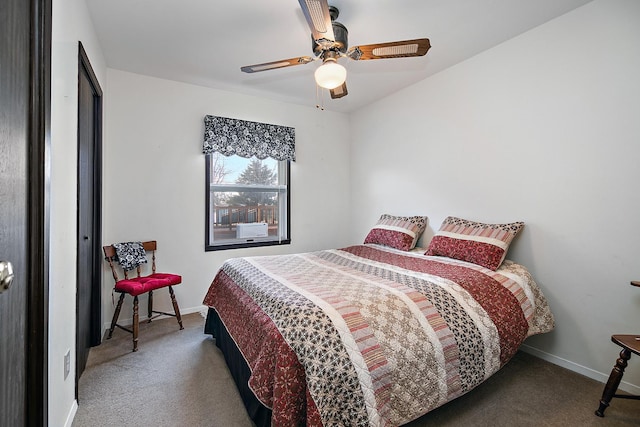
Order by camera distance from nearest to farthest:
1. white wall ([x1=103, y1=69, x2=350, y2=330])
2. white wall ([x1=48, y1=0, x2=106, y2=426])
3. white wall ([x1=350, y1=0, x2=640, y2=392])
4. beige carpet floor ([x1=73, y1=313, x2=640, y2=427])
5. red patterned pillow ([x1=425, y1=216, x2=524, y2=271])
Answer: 1. white wall ([x1=48, y1=0, x2=106, y2=426])
2. beige carpet floor ([x1=73, y1=313, x2=640, y2=427])
3. white wall ([x1=350, y1=0, x2=640, y2=392])
4. red patterned pillow ([x1=425, y1=216, x2=524, y2=271])
5. white wall ([x1=103, y1=69, x2=350, y2=330])

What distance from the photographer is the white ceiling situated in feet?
6.75

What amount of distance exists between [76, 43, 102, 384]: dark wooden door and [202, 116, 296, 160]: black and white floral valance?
1042 mm

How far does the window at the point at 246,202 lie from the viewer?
3564 millimetres

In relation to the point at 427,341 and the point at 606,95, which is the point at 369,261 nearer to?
the point at 427,341

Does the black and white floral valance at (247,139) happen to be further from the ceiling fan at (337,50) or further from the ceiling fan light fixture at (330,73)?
the ceiling fan light fixture at (330,73)

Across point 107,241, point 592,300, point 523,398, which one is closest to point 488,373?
point 523,398

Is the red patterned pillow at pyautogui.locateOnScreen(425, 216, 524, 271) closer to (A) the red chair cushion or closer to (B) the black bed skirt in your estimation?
(B) the black bed skirt

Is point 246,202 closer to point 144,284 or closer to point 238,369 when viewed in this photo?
point 144,284

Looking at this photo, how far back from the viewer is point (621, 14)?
1.95 m

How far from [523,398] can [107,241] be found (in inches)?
144

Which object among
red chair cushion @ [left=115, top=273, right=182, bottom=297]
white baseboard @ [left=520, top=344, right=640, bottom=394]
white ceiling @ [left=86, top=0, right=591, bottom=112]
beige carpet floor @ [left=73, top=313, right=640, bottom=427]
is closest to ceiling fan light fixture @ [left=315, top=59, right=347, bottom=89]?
white ceiling @ [left=86, top=0, right=591, bottom=112]

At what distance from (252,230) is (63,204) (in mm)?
2279

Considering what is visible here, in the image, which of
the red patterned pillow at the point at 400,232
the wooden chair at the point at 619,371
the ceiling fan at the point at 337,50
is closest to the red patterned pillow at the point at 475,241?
the red patterned pillow at the point at 400,232

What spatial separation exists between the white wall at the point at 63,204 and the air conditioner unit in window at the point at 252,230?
78.6 inches
